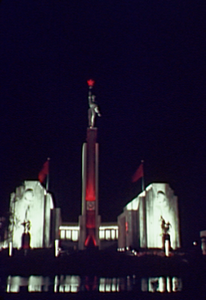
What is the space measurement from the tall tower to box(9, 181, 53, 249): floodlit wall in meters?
3.72

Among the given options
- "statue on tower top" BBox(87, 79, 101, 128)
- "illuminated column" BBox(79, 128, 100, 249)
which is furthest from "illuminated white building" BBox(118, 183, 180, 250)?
"statue on tower top" BBox(87, 79, 101, 128)

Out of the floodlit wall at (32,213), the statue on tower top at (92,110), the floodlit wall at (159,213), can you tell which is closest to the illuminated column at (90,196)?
the statue on tower top at (92,110)

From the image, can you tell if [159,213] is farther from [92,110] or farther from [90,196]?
[92,110]

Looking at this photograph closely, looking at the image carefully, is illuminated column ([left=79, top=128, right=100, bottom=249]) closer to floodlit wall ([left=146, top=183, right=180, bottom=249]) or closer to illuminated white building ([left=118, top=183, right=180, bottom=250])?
illuminated white building ([left=118, top=183, right=180, bottom=250])

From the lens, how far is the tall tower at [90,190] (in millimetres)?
33688

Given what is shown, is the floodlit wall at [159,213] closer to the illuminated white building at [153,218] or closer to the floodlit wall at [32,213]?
the illuminated white building at [153,218]

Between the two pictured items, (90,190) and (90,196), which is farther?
(90,190)

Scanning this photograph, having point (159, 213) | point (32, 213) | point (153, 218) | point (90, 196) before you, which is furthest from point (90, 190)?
point (159, 213)

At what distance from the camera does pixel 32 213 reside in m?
34.3

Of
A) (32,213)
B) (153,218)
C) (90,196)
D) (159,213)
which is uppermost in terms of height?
(90,196)

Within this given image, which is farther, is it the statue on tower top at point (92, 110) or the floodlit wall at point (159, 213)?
the statue on tower top at point (92, 110)

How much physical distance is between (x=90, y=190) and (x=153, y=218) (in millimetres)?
7210

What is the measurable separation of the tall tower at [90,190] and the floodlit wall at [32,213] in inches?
147

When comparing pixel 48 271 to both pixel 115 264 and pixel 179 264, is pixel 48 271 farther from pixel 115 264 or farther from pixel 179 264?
pixel 179 264
